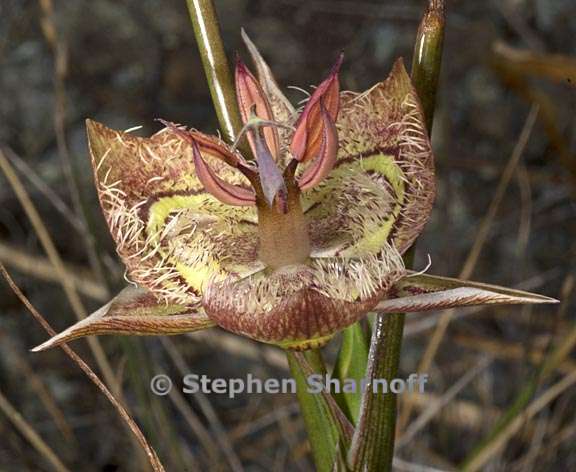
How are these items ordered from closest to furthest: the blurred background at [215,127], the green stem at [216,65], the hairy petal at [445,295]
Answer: the hairy petal at [445,295] → the green stem at [216,65] → the blurred background at [215,127]

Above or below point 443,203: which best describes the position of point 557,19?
above

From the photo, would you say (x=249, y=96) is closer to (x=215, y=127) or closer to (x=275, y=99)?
(x=275, y=99)

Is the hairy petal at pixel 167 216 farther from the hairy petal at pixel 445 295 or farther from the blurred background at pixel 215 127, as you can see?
the blurred background at pixel 215 127

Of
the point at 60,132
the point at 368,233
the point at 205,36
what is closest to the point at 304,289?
the point at 368,233

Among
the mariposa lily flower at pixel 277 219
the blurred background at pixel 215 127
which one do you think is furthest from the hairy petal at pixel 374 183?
the blurred background at pixel 215 127

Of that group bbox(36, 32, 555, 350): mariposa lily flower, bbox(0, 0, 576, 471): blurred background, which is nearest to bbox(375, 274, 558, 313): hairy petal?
bbox(36, 32, 555, 350): mariposa lily flower

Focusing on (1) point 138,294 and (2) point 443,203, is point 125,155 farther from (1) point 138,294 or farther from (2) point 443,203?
(2) point 443,203
